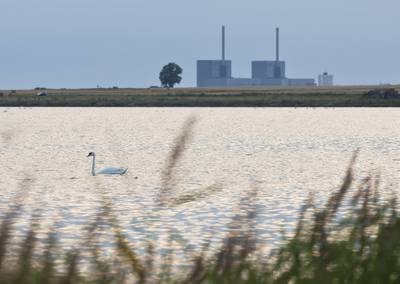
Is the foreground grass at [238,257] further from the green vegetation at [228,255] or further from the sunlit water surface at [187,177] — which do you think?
the sunlit water surface at [187,177]

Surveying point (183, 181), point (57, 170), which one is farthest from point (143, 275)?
point (57, 170)

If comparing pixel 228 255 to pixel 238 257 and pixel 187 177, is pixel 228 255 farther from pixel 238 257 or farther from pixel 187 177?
pixel 187 177

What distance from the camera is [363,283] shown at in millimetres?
7293

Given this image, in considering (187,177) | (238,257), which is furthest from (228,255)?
(187,177)

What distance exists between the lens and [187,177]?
2845 centimetres

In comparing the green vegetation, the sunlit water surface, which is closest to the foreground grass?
the green vegetation

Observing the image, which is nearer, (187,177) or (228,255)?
(228,255)

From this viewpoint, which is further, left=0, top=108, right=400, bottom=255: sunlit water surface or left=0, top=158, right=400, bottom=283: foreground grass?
left=0, top=108, right=400, bottom=255: sunlit water surface

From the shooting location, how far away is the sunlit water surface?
49.2 feet

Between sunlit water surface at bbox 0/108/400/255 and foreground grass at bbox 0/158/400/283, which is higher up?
foreground grass at bbox 0/158/400/283

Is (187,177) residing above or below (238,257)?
below

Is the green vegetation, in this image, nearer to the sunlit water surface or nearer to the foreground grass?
the foreground grass

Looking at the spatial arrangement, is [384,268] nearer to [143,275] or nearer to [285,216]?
[143,275]

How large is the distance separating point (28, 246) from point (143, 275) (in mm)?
682
